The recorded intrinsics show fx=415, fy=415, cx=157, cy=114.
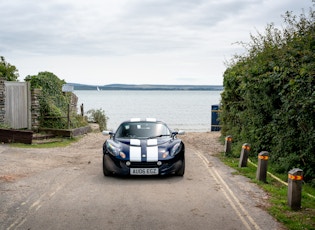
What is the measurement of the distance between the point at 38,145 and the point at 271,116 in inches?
398

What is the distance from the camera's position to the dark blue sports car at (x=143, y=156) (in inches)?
410

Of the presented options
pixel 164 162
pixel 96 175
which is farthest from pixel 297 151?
pixel 96 175

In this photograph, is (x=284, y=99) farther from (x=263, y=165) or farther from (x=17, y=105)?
(x=17, y=105)

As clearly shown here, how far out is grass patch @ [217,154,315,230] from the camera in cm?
711

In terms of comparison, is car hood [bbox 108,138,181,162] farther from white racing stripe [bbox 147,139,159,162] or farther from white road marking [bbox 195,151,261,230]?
white road marking [bbox 195,151,261,230]

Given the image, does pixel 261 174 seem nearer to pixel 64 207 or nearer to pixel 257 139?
pixel 257 139

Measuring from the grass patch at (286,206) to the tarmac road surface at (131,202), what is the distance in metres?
0.23

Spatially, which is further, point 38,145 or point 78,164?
point 38,145

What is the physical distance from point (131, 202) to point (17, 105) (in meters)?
13.9

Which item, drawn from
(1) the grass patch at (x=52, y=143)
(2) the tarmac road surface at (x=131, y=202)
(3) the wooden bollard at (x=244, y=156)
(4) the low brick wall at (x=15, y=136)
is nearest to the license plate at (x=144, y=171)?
(2) the tarmac road surface at (x=131, y=202)

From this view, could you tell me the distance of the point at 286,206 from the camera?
8.15 meters

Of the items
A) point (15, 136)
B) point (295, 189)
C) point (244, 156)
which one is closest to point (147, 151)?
point (244, 156)

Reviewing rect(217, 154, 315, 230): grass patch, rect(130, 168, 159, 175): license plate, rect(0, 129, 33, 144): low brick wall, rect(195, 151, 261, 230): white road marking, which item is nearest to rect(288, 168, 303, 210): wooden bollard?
rect(217, 154, 315, 230): grass patch

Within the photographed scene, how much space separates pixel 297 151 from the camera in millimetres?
10633
